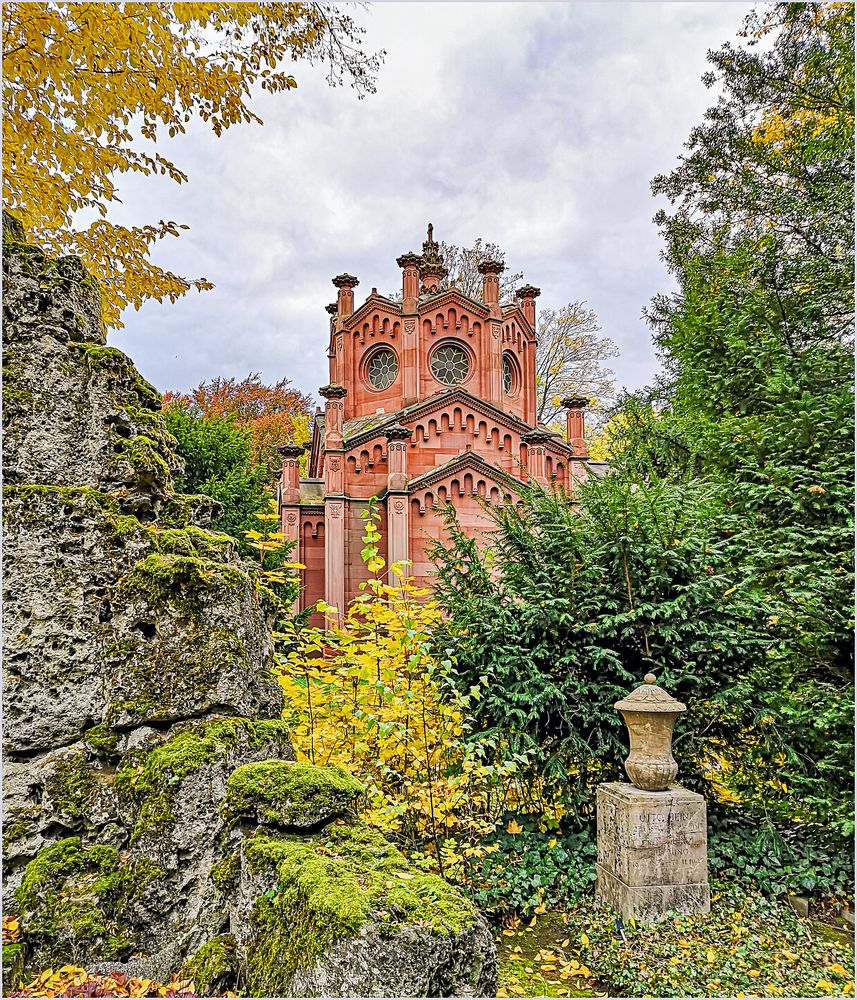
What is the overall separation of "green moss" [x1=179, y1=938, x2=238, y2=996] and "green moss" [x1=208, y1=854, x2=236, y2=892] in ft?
0.63

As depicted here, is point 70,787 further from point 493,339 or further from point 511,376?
point 511,376

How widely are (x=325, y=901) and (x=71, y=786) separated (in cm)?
134

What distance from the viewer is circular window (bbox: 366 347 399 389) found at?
19172mm

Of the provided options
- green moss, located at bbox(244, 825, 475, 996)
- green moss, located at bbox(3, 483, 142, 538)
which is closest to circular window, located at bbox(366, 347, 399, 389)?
green moss, located at bbox(3, 483, 142, 538)

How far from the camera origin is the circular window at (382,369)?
19.2 meters

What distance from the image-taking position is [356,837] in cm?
260

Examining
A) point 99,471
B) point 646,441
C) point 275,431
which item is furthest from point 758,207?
point 275,431

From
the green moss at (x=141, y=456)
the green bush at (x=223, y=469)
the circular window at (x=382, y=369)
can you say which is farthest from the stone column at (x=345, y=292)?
the green moss at (x=141, y=456)

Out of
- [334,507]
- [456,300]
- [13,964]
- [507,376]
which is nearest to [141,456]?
[13,964]

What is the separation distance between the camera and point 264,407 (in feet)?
98.5

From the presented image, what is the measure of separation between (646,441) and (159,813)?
6.79 m

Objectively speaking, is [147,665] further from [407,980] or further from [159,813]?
[407,980]

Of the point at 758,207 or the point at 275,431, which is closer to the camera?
the point at 758,207

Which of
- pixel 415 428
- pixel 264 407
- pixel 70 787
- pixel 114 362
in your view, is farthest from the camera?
pixel 264 407
